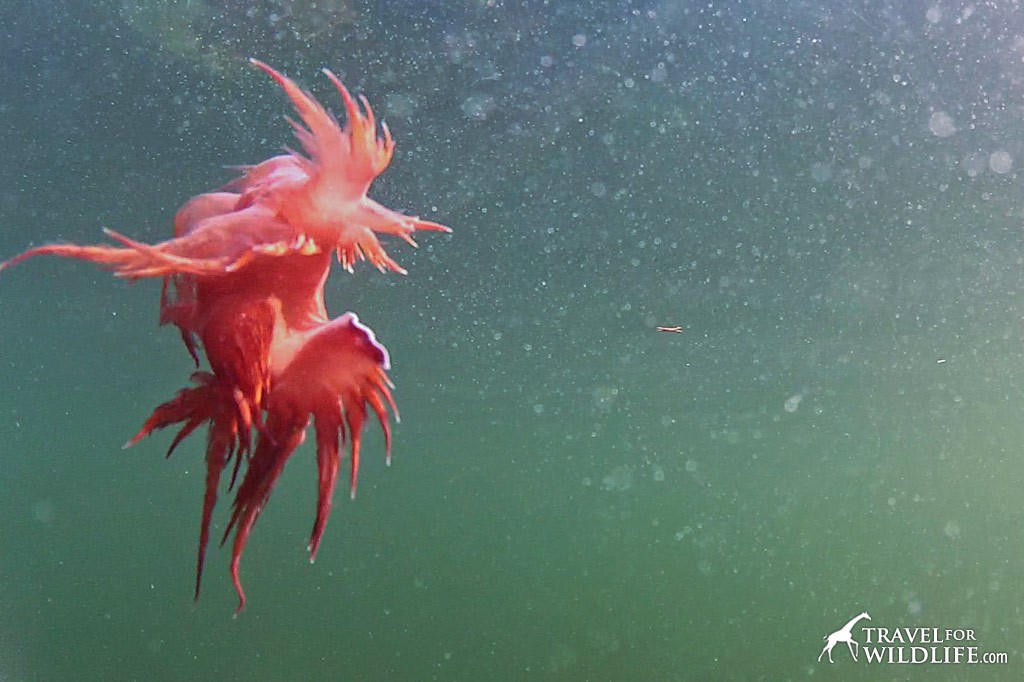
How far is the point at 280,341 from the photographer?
1.92 m

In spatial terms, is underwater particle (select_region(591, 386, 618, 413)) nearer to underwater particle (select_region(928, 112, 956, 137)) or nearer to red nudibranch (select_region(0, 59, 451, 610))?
underwater particle (select_region(928, 112, 956, 137))

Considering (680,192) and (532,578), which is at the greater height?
(680,192)

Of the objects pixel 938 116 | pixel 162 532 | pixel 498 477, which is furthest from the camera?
pixel 498 477

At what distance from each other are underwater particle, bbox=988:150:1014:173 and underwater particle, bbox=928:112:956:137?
2.14ft

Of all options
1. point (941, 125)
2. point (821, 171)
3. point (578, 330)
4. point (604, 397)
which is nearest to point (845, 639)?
point (821, 171)

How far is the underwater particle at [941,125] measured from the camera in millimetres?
7573

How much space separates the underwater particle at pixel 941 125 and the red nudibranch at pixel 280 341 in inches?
305

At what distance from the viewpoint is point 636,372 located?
13.7 m

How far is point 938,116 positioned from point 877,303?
4.25 meters

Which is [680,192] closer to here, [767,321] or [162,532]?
[767,321]

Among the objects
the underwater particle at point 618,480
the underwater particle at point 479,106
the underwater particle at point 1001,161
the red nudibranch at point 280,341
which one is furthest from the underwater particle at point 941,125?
the underwater particle at point 618,480

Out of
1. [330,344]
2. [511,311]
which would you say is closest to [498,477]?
[511,311]

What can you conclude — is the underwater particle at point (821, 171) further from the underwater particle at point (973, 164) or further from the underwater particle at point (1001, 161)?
the underwater particle at point (1001, 161)

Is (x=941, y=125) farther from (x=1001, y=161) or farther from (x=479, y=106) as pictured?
(x=479, y=106)
